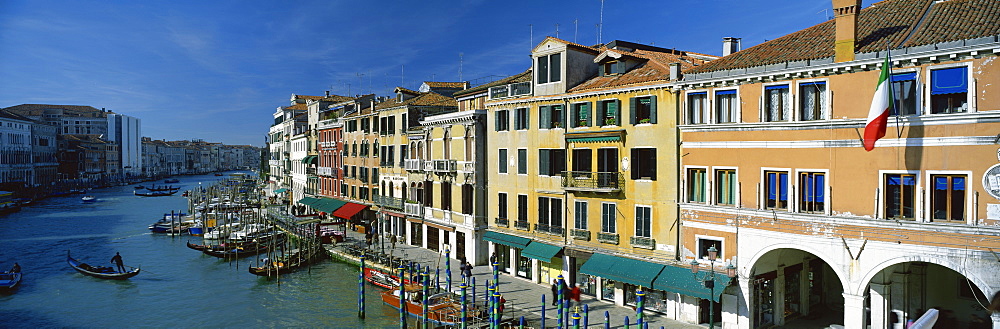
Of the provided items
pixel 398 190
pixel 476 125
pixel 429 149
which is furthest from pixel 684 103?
pixel 398 190

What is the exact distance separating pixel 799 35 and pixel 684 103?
4284mm

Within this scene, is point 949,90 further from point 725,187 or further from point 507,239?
point 507,239

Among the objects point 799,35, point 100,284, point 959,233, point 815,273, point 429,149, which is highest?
point 799,35

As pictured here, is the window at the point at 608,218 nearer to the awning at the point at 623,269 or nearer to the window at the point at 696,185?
the awning at the point at 623,269

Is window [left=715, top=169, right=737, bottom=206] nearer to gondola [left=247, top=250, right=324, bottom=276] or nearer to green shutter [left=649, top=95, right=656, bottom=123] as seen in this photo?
green shutter [left=649, top=95, right=656, bottom=123]

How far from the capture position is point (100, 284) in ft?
106

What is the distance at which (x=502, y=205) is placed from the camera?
27.4m

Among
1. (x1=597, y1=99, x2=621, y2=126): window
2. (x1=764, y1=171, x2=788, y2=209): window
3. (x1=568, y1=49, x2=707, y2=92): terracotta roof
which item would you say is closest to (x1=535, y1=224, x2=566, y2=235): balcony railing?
(x1=597, y1=99, x2=621, y2=126): window

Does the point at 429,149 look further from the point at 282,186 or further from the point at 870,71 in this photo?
the point at 282,186

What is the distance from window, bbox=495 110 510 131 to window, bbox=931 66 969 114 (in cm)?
1612

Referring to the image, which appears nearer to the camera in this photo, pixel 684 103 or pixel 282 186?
pixel 684 103

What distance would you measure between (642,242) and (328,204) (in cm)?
3272

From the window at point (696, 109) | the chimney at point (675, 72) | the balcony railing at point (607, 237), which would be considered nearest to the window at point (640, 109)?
the chimney at point (675, 72)

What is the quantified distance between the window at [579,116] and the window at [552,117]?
613 millimetres
